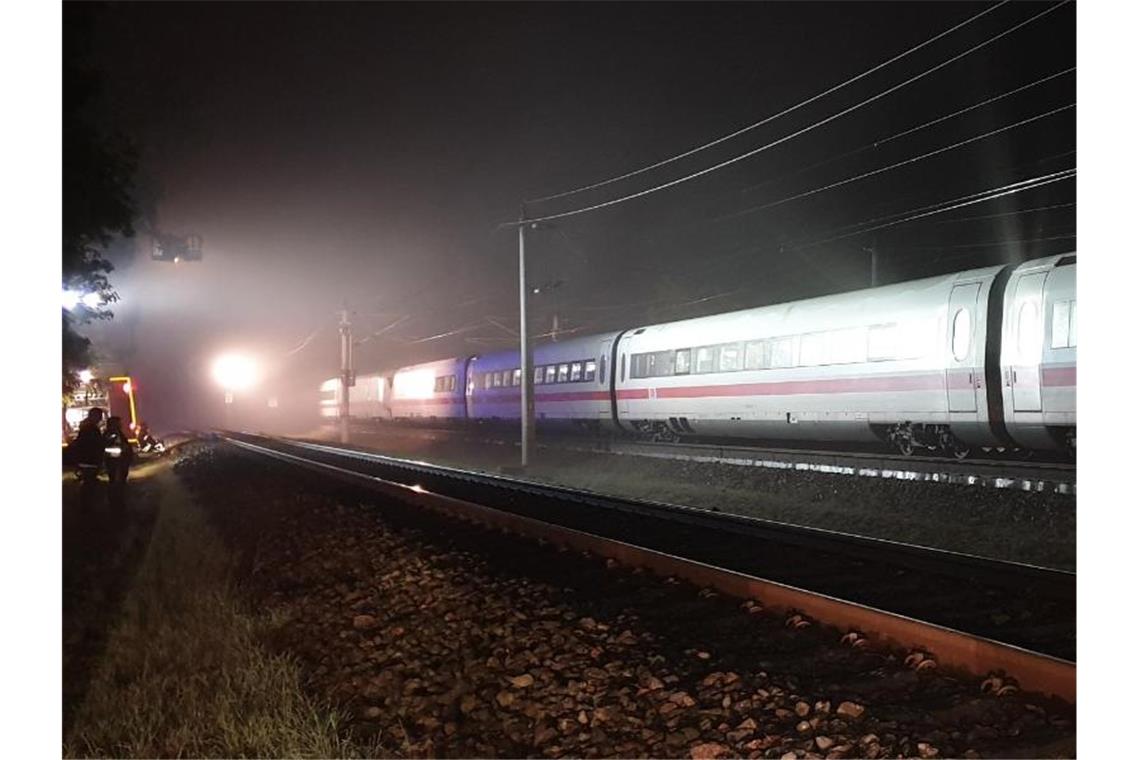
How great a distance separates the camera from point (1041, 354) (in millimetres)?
10922

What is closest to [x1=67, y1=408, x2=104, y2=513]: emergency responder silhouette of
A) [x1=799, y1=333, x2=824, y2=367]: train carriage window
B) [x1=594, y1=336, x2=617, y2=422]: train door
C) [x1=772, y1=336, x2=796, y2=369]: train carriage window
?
[x1=772, y1=336, x2=796, y2=369]: train carriage window

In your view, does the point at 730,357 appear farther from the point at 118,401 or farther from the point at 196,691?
the point at 118,401

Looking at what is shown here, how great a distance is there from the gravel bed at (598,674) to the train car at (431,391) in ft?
82.2

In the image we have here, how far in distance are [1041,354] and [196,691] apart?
431 inches

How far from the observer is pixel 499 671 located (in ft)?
16.2

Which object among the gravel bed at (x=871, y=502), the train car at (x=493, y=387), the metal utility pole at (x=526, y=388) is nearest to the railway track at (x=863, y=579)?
the gravel bed at (x=871, y=502)

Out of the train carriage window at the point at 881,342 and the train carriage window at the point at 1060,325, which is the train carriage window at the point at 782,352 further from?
the train carriage window at the point at 1060,325

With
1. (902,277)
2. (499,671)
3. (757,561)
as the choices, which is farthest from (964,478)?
(902,277)

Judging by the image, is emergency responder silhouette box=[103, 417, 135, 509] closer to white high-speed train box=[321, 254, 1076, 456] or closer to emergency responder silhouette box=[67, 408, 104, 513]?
emergency responder silhouette box=[67, 408, 104, 513]

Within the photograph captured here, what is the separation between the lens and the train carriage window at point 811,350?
14602 millimetres

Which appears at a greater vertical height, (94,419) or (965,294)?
(965,294)

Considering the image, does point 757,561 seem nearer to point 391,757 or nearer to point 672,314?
point 391,757

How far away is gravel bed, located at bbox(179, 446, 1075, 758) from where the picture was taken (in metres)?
3.74
